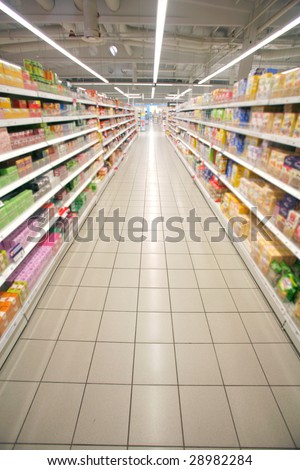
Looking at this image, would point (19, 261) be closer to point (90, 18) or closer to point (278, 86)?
point (278, 86)

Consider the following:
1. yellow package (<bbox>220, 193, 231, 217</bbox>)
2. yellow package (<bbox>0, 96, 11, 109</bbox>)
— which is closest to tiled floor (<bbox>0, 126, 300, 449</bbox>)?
yellow package (<bbox>220, 193, 231, 217</bbox>)

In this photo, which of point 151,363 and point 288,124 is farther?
point 288,124

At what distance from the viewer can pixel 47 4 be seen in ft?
18.5

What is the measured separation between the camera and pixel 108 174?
6805 millimetres

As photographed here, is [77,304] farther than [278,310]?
Yes

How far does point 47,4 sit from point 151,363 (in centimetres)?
811

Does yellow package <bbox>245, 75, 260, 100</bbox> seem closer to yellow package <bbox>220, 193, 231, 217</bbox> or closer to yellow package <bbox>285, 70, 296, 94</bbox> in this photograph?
yellow package <bbox>285, 70, 296, 94</bbox>

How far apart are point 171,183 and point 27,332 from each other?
546 centimetres

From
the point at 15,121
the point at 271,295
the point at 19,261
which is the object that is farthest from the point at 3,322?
the point at 271,295

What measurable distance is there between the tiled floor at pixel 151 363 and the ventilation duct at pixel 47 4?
6566 millimetres

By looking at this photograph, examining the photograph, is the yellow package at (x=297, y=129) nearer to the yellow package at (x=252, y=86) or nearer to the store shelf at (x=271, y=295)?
the yellow package at (x=252, y=86)

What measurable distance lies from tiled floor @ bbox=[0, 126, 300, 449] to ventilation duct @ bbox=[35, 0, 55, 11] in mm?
6566
